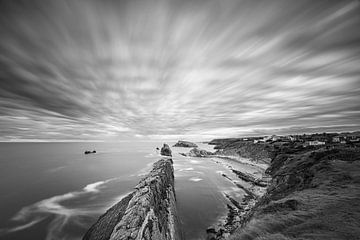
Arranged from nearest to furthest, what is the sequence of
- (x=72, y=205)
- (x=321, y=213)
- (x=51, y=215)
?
(x=321, y=213)
(x=51, y=215)
(x=72, y=205)

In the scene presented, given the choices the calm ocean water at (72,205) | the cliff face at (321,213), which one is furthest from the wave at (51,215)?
the cliff face at (321,213)

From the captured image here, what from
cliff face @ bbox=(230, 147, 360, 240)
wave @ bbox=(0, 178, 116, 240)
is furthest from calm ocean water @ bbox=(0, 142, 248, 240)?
cliff face @ bbox=(230, 147, 360, 240)

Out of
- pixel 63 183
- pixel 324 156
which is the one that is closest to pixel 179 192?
pixel 324 156

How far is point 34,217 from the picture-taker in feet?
45.6

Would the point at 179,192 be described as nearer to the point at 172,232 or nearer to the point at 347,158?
the point at 172,232

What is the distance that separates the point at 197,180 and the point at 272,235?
24.8 m

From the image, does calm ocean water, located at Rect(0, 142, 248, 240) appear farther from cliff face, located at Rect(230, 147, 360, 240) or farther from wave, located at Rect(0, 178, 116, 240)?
cliff face, located at Rect(230, 147, 360, 240)

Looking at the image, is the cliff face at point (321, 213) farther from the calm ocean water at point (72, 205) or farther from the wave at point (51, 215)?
the wave at point (51, 215)

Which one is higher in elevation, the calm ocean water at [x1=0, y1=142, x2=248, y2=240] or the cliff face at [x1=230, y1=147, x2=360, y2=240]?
the cliff face at [x1=230, y1=147, x2=360, y2=240]

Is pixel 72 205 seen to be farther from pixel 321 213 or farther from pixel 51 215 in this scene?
pixel 321 213

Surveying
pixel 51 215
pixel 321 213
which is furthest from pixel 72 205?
pixel 321 213

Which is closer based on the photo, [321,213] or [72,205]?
[321,213]

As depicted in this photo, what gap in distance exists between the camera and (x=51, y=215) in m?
14.3

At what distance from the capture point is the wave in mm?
A: 12002
